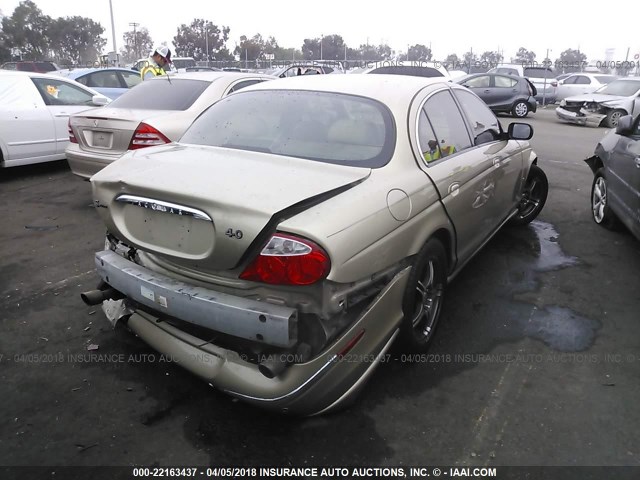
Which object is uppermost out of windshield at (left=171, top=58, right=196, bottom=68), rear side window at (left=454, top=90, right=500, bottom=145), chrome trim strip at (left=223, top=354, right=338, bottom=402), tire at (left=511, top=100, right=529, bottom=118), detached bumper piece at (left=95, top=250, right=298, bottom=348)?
windshield at (left=171, top=58, right=196, bottom=68)

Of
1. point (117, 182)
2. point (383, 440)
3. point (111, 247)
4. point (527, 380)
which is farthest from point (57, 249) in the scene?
point (527, 380)

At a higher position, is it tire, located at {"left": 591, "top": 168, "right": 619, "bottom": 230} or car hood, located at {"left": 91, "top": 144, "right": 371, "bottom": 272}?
car hood, located at {"left": 91, "top": 144, "right": 371, "bottom": 272}

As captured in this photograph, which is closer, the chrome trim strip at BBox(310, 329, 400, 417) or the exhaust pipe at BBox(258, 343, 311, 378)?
the exhaust pipe at BBox(258, 343, 311, 378)

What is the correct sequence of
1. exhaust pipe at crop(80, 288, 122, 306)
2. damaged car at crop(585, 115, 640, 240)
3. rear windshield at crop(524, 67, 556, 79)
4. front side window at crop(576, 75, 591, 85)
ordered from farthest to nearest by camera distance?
1. rear windshield at crop(524, 67, 556, 79)
2. front side window at crop(576, 75, 591, 85)
3. damaged car at crop(585, 115, 640, 240)
4. exhaust pipe at crop(80, 288, 122, 306)

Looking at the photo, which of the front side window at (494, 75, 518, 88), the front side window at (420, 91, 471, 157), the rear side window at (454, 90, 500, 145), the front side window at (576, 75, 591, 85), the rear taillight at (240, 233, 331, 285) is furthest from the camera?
the front side window at (576, 75, 591, 85)

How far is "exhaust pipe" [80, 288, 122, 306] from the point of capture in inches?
105

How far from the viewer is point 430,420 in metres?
2.52

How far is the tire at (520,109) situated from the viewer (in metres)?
16.8

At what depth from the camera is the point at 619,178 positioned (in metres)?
4.86

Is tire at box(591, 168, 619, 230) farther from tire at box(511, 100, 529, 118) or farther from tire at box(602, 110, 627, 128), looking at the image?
tire at box(511, 100, 529, 118)

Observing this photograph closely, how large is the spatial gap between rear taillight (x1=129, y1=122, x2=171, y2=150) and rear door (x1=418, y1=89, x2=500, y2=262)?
3005 mm

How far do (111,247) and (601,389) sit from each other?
2.90 m

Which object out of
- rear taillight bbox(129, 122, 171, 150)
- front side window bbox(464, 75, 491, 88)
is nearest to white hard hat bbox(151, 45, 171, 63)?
rear taillight bbox(129, 122, 171, 150)

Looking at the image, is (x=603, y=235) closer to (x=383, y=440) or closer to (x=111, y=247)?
(x=383, y=440)
